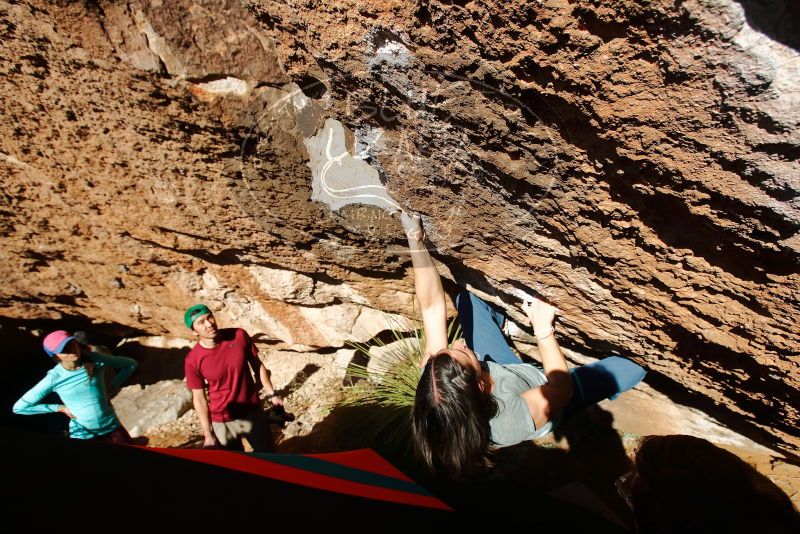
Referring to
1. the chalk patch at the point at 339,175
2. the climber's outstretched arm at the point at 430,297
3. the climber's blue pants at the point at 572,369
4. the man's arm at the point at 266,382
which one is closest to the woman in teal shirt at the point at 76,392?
the man's arm at the point at 266,382

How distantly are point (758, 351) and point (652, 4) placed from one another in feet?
4.08

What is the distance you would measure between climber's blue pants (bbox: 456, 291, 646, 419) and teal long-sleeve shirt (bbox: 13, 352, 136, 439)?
238 cm

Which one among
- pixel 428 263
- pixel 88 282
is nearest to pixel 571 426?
pixel 428 263

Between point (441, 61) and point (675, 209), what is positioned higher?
point (441, 61)

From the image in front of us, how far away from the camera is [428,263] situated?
2.04 m

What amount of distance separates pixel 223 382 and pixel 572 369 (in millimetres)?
1992

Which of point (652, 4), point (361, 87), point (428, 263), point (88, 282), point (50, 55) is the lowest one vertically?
point (428, 263)

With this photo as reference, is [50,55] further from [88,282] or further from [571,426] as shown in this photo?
[571,426]

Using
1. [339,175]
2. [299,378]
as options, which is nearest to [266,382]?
[299,378]

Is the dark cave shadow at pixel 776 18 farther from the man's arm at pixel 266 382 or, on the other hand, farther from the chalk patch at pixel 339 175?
the man's arm at pixel 266 382

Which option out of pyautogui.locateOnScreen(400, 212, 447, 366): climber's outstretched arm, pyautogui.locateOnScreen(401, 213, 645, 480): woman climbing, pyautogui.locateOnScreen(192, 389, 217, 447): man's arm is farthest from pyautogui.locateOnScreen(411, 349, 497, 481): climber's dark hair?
pyautogui.locateOnScreen(192, 389, 217, 447): man's arm

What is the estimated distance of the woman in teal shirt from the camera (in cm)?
266

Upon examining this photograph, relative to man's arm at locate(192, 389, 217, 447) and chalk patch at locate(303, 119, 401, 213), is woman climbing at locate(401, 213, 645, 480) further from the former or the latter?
man's arm at locate(192, 389, 217, 447)

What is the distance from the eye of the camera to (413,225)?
1.90m
